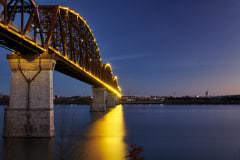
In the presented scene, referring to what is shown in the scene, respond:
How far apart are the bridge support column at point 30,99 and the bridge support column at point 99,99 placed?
89.6 meters

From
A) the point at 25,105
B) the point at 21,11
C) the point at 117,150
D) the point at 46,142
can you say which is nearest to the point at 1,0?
the point at 21,11

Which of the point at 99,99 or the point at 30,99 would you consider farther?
the point at 99,99

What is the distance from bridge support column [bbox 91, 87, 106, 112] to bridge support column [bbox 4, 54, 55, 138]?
89.6 metres

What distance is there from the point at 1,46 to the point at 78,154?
55.0ft

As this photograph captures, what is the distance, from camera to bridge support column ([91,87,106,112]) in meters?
138

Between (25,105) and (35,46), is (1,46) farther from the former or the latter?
(25,105)

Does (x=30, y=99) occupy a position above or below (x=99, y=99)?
below

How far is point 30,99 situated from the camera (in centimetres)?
4731

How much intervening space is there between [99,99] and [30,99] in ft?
301

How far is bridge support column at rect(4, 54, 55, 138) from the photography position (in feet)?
152

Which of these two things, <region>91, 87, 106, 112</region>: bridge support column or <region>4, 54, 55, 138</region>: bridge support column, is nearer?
<region>4, 54, 55, 138</region>: bridge support column

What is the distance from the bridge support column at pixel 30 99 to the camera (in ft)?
152

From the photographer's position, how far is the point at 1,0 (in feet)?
130

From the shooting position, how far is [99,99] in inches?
5463
